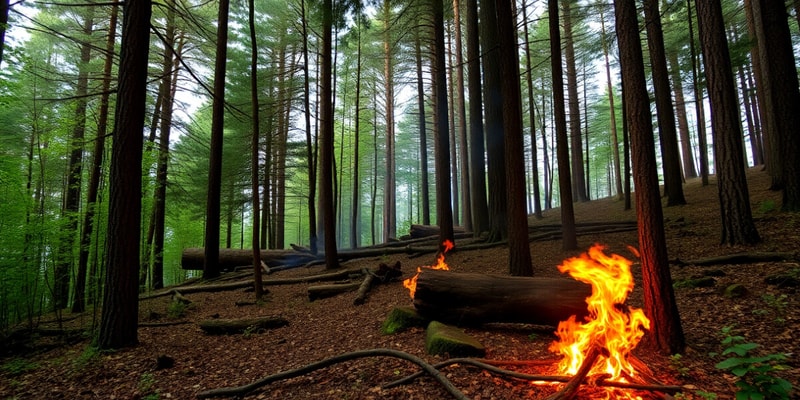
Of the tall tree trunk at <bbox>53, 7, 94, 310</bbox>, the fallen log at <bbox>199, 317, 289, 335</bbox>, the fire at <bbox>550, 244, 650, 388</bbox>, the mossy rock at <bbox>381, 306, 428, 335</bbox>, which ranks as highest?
the tall tree trunk at <bbox>53, 7, 94, 310</bbox>

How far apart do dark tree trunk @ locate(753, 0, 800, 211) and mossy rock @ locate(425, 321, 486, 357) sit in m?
9.89

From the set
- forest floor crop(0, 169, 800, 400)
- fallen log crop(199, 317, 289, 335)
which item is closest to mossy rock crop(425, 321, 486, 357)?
forest floor crop(0, 169, 800, 400)

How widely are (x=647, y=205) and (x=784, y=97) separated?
8.75 m

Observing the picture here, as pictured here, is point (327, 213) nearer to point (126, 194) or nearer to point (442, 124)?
point (442, 124)

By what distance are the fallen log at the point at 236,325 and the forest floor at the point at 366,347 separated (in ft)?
0.68

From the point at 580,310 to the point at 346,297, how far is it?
5.60m

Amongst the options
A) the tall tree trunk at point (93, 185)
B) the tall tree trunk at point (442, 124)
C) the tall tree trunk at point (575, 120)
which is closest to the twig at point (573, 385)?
the tall tree trunk at point (442, 124)

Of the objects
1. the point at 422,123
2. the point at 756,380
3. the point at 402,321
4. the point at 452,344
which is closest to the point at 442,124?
the point at 402,321

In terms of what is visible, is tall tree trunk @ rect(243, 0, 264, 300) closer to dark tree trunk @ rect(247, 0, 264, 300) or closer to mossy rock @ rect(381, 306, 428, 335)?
dark tree trunk @ rect(247, 0, 264, 300)

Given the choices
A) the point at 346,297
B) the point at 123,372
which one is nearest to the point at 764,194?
the point at 346,297

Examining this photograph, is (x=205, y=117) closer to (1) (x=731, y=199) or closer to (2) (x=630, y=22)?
(2) (x=630, y=22)

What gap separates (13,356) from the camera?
565cm

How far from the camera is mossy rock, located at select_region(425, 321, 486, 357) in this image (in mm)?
4168

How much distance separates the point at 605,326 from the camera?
13.2 feet
